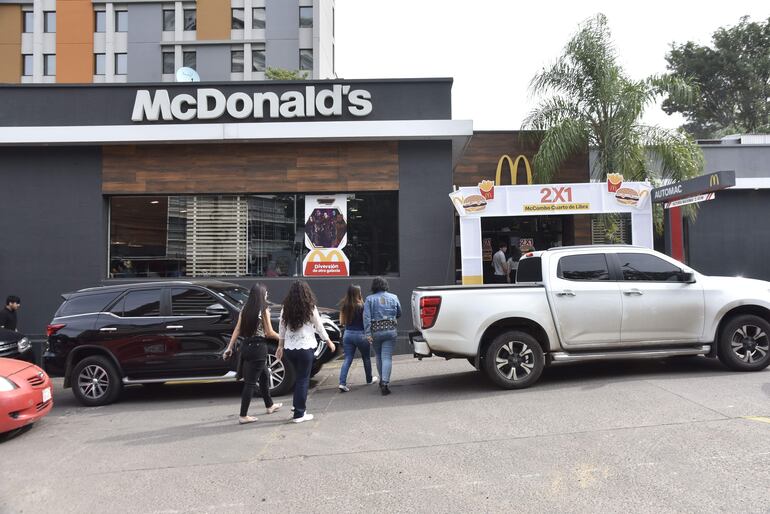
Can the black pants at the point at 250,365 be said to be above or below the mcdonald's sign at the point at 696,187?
below

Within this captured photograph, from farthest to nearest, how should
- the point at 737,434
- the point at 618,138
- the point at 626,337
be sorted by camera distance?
the point at 618,138, the point at 626,337, the point at 737,434

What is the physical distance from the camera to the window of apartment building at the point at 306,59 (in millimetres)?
40125

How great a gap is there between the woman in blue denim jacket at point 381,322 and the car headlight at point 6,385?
4.54m

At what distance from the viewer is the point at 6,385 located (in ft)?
22.1

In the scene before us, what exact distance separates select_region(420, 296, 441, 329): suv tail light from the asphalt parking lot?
41.8 inches

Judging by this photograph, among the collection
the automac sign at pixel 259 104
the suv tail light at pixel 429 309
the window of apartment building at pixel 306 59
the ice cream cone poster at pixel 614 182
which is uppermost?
the window of apartment building at pixel 306 59

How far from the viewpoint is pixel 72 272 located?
13.1 m

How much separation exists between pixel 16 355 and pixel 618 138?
1323cm

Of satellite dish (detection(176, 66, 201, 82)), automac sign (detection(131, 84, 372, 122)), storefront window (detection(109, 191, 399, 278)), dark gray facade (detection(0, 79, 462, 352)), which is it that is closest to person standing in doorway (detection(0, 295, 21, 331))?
dark gray facade (detection(0, 79, 462, 352))

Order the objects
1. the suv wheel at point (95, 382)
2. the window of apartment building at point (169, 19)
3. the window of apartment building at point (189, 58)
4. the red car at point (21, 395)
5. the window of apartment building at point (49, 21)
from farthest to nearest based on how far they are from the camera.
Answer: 1. the window of apartment building at point (49, 21)
2. the window of apartment building at point (169, 19)
3. the window of apartment building at point (189, 58)
4. the suv wheel at point (95, 382)
5. the red car at point (21, 395)

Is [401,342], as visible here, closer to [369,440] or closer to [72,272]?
[369,440]

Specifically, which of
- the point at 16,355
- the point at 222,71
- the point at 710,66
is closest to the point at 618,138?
the point at 16,355

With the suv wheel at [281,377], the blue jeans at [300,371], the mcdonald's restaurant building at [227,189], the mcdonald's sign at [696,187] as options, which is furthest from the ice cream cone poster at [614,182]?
the blue jeans at [300,371]

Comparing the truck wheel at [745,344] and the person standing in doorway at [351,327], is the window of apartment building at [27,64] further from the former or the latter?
the truck wheel at [745,344]
